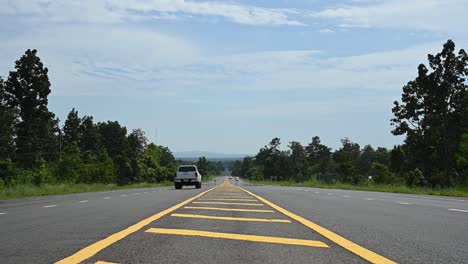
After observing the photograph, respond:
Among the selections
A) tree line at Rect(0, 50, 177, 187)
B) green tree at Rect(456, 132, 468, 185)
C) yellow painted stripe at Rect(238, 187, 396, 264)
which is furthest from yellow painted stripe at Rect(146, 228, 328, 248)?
green tree at Rect(456, 132, 468, 185)

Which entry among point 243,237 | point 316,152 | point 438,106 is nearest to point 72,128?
point 438,106

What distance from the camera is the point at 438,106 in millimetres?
59469

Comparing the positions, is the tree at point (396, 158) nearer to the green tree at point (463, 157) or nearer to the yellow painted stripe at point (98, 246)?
the green tree at point (463, 157)

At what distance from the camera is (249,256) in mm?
6281

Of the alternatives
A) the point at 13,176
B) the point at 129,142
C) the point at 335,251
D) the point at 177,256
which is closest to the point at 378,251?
the point at 335,251

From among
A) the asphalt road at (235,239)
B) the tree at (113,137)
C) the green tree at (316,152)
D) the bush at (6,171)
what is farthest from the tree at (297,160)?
the asphalt road at (235,239)

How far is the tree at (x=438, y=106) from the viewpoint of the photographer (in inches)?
2287

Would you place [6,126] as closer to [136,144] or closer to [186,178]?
[186,178]

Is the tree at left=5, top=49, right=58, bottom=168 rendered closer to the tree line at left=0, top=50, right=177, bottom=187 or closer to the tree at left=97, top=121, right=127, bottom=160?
the tree line at left=0, top=50, right=177, bottom=187

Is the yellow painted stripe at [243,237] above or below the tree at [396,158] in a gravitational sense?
below

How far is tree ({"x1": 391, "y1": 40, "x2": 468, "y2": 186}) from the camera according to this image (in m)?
58.1

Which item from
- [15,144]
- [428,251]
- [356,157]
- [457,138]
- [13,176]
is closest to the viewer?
[428,251]

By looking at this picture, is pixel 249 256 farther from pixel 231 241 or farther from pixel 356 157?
pixel 356 157

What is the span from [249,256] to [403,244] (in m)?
2.45
